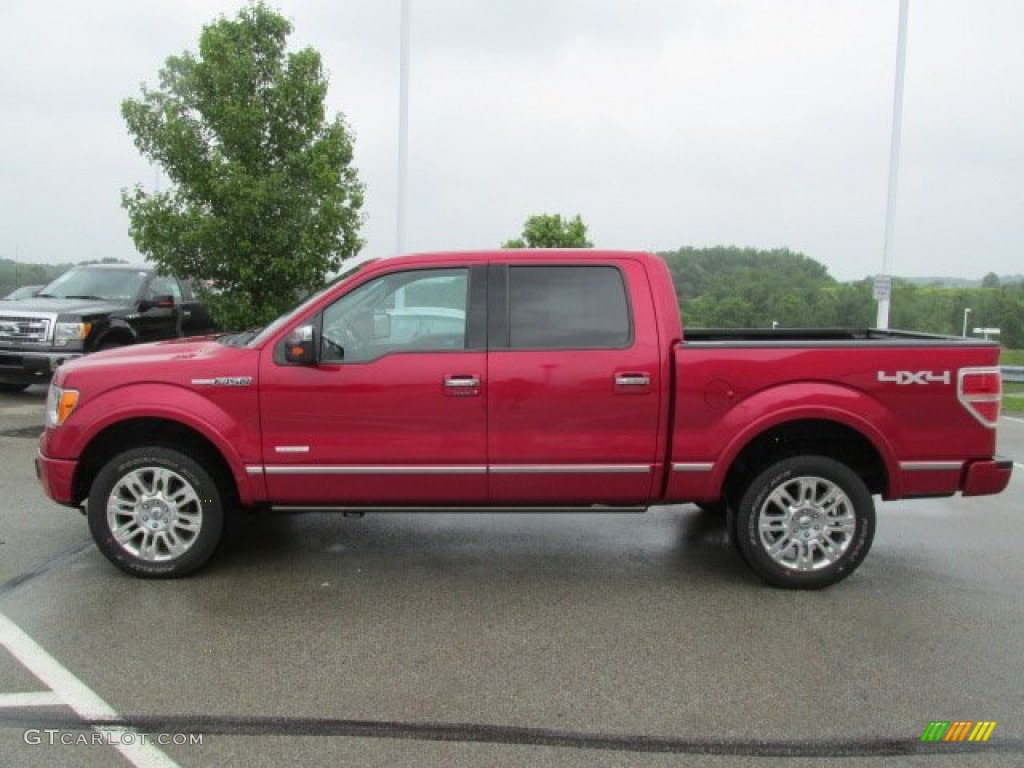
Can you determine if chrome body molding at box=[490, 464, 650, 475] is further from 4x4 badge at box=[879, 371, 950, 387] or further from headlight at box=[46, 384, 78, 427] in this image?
headlight at box=[46, 384, 78, 427]

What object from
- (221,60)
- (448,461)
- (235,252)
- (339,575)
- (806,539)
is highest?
(221,60)

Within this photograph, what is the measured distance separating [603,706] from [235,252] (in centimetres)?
849

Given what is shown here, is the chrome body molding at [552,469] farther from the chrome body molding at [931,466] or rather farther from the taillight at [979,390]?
the taillight at [979,390]

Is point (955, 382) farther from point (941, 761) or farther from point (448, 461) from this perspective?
point (448, 461)

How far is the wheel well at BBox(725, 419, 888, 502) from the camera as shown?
4953mm

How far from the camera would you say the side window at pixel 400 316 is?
16.1 feet

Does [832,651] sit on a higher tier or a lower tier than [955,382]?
lower

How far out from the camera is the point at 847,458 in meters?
5.21

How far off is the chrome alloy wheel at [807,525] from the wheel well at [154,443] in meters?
3.06

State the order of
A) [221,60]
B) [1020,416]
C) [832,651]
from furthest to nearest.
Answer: [1020,416], [221,60], [832,651]

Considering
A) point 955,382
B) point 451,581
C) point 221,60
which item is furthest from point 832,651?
point 221,60

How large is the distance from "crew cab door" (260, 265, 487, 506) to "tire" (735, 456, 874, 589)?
1.55 meters

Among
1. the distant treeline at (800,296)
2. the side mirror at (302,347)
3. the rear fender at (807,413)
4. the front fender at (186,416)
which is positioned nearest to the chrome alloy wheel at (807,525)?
the rear fender at (807,413)

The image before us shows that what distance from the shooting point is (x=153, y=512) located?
4914mm
